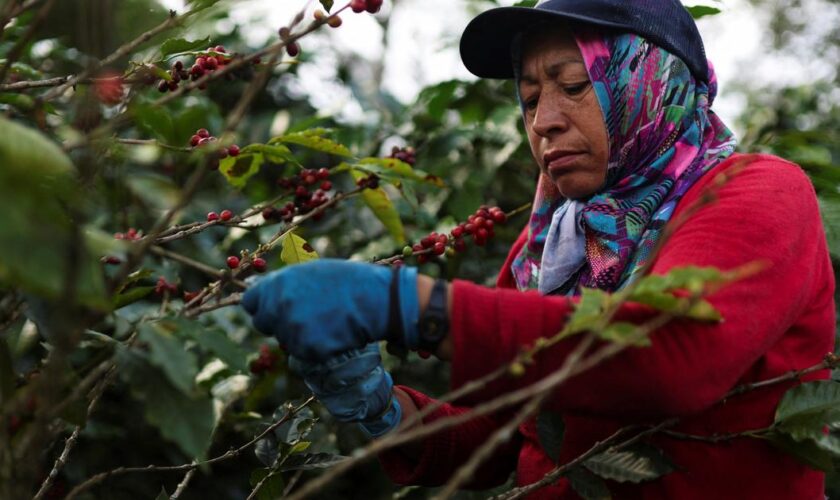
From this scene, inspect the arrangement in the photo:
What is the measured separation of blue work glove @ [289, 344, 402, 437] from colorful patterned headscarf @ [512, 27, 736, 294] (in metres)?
0.49

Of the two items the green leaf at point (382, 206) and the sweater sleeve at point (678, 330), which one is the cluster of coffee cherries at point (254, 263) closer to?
the green leaf at point (382, 206)

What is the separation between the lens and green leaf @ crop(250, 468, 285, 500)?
6.00 feet

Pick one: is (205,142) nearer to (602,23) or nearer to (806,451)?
(602,23)

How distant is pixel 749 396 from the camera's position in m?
1.71

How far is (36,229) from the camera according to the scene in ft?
3.26

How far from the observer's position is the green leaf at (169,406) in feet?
3.96

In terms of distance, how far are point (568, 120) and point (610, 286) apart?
347 millimetres

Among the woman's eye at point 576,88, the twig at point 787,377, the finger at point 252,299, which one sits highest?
the woman's eye at point 576,88

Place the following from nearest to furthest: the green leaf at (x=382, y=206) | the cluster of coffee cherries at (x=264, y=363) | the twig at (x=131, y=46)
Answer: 1. the twig at (x=131, y=46)
2. the green leaf at (x=382, y=206)
3. the cluster of coffee cherries at (x=264, y=363)

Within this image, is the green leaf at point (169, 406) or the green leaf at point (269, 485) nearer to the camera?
the green leaf at point (169, 406)

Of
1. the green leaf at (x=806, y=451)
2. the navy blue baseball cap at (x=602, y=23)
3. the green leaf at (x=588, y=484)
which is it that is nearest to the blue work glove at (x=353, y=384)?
the green leaf at (x=588, y=484)

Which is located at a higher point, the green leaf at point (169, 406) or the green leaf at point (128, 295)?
the green leaf at point (169, 406)

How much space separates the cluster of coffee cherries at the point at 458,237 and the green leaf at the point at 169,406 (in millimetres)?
679

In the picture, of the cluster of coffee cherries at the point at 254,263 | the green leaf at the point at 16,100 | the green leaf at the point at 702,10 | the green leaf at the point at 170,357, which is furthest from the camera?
the green leaf at the point at 702,10
